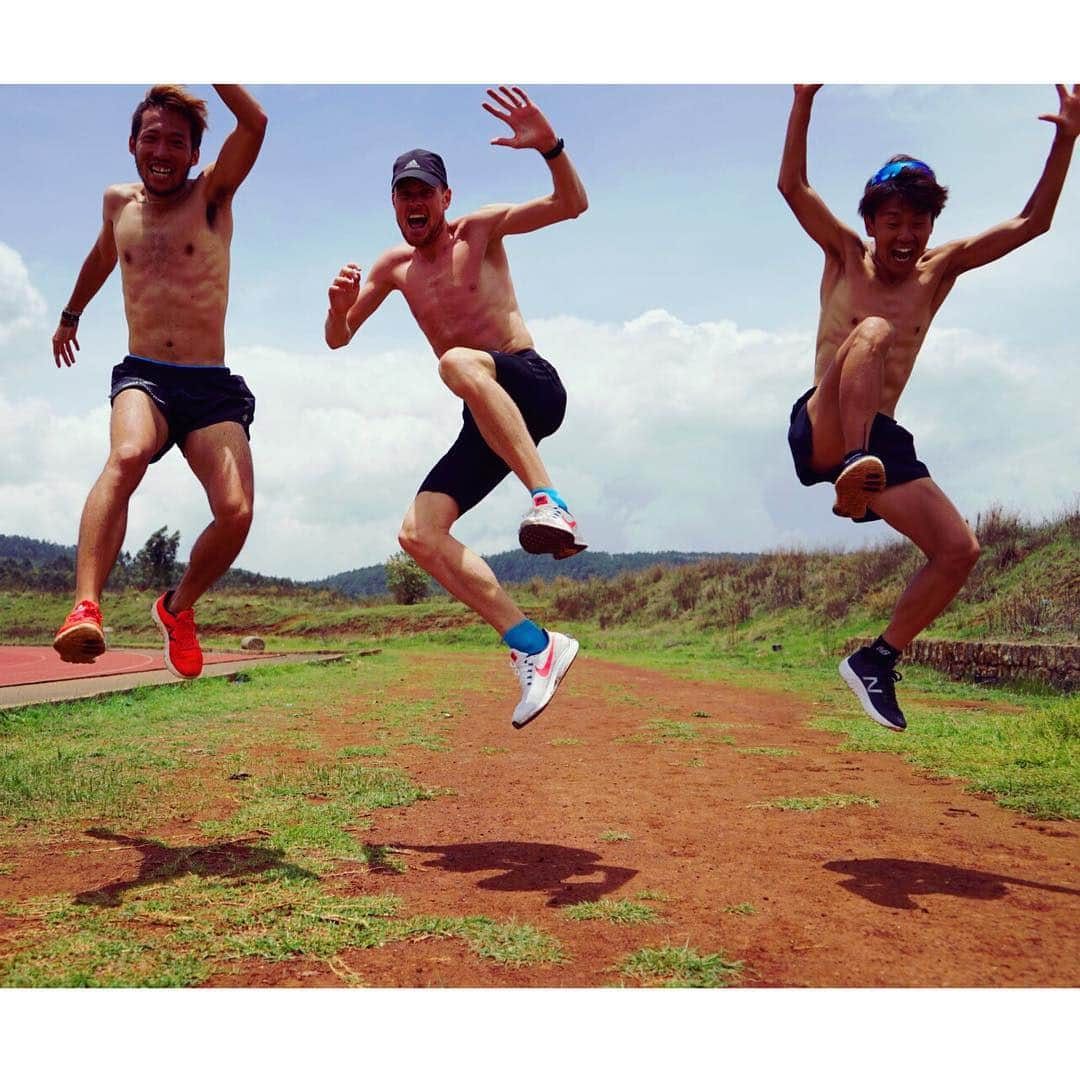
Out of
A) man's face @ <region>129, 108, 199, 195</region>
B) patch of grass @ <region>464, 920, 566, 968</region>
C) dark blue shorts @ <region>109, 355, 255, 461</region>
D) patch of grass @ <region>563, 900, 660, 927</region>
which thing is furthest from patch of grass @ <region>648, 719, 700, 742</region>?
man's face @ <region>129, 108, 199, 195</region>

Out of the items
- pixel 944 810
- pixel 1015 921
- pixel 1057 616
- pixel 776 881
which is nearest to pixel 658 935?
pixel 776 881

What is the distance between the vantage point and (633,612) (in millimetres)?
33062

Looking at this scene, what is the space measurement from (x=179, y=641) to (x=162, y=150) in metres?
2.22

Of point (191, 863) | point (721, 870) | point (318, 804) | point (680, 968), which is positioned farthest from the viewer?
point (318, 804)

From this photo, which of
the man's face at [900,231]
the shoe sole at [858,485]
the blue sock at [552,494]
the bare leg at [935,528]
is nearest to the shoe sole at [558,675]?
the blue sock at [552,494]

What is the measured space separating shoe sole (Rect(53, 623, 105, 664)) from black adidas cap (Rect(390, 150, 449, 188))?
2.20 meters

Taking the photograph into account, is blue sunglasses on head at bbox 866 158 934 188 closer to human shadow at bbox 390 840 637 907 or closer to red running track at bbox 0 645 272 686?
human shadow at bbox 390 840 637 907

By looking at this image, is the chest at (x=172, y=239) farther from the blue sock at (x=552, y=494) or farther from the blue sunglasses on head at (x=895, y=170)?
the blue sunglasses on head at (x=895, y=170)

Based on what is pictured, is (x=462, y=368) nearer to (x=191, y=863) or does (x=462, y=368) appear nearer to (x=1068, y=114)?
(x=191, y=863)

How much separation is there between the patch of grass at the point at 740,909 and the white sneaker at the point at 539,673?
0.97 m

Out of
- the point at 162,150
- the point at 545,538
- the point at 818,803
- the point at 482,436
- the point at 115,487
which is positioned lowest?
the point at 818,803

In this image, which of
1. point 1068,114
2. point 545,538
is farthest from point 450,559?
point 1068,114

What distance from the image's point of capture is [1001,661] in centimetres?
1401

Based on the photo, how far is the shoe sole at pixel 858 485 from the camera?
4.00 metres
